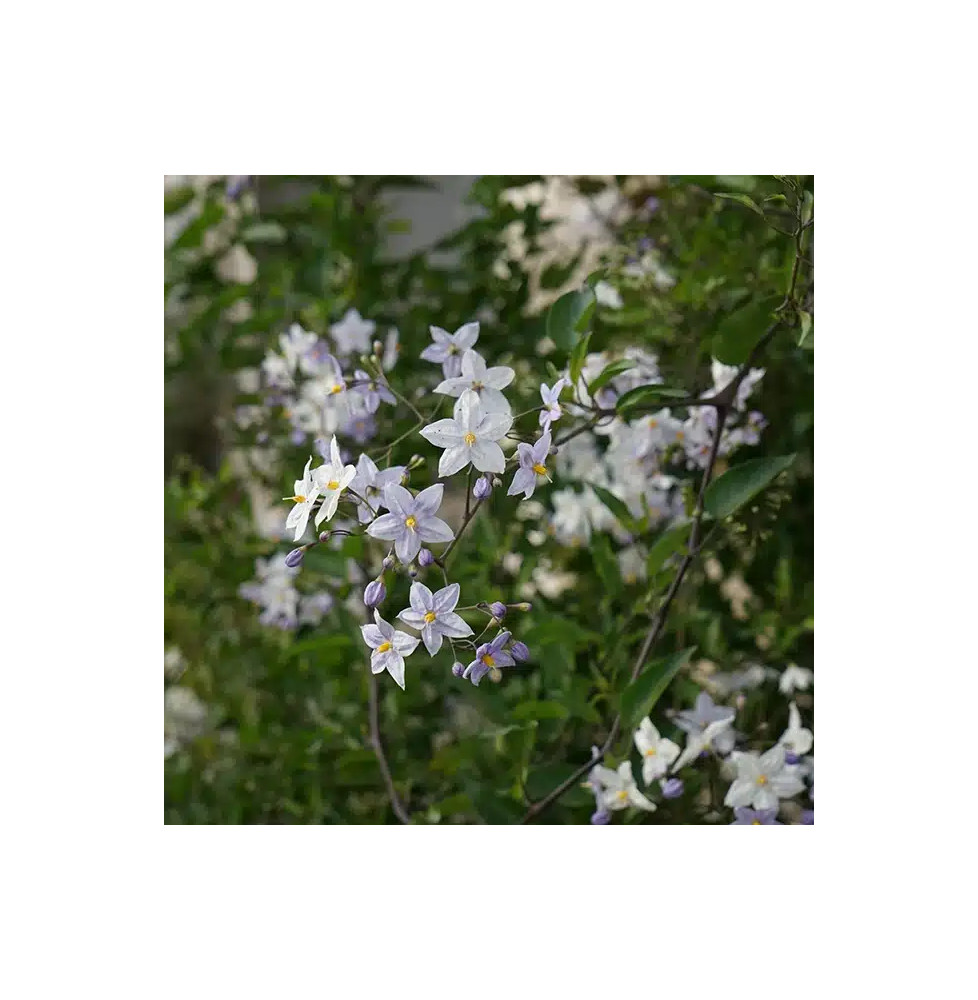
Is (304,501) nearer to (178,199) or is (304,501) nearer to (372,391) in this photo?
(372,391)

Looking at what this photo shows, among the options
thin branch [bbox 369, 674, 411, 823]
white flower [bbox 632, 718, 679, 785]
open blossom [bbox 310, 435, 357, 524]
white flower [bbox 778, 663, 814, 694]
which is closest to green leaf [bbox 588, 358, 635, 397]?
open blossom [bbox 310, 435, 357, 524]

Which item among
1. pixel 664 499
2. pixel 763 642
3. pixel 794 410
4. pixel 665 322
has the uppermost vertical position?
pixel 665 322

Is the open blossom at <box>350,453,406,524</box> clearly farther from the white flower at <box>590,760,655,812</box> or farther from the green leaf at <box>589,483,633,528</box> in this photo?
the white flower at <box>590,760,655,812</box>

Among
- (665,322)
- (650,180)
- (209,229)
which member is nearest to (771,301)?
(665,322)

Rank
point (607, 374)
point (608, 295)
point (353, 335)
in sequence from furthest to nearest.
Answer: point (353, 335) < point (608, 295) < point (607, 374)

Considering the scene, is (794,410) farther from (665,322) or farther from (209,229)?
(209,229)

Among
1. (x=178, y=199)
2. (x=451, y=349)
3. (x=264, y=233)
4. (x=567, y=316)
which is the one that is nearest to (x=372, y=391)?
(x=451, y=349)
